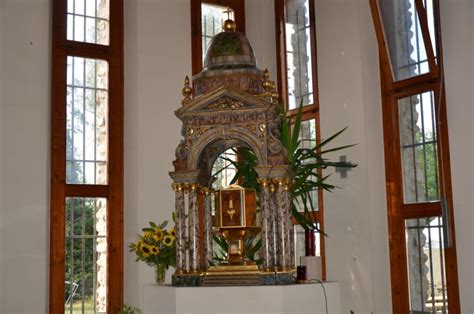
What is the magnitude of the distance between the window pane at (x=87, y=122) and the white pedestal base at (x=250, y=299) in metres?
2.46

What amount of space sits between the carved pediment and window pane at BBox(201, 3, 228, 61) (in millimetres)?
2903

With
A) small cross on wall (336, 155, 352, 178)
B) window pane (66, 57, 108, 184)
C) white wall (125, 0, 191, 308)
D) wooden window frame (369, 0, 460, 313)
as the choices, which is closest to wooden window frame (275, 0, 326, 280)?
small cross on wall (336, 155, 352, 178)

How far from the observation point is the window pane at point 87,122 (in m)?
7.58

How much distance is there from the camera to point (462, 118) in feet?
22.0

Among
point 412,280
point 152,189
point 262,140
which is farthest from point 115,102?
point 412,280

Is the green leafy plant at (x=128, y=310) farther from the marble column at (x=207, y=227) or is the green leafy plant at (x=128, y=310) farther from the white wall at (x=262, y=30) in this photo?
the white wall at (x=262, y=30)

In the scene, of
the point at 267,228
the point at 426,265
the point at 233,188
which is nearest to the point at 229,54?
the point at 233,188

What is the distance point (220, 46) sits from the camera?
5754mm

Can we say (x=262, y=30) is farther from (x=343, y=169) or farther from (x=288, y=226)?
(x=288, y=226)

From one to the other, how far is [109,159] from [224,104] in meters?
2.45

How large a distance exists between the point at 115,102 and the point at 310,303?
3.41 metres

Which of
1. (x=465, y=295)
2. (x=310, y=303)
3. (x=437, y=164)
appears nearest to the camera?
(x=310, y=303)

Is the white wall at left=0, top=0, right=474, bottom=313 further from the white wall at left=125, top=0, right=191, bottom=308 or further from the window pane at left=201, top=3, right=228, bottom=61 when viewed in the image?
the window pane at left=201, top=3, right=228, bottom=61
